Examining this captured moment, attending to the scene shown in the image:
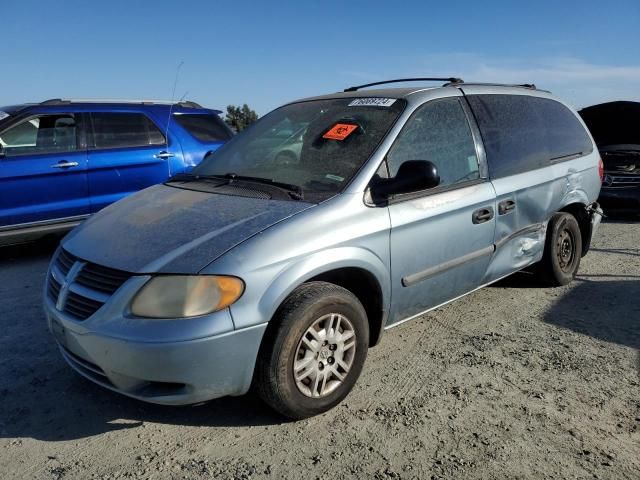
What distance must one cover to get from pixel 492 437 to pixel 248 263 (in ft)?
4.71

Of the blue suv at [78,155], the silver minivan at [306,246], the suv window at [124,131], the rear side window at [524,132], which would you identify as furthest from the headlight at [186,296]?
the suv window at [124,131]

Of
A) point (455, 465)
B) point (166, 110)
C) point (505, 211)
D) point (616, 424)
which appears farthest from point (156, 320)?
point (166, 110)

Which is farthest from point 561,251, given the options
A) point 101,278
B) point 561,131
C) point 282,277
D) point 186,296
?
point 101,278

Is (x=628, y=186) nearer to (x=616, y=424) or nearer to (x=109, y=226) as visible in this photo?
(x=616, y=424)

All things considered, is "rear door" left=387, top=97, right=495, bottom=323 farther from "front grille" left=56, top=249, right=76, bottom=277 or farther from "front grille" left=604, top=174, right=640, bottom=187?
"front grille" left=604, top=174, right=640, bottom=187

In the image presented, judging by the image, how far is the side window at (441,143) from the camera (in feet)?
11.5

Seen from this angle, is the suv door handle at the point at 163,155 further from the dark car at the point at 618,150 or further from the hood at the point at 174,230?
the dark car at the point at 618,150

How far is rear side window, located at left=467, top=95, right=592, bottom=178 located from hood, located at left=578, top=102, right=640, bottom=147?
3641 millimetres

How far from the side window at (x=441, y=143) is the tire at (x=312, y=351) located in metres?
0.93

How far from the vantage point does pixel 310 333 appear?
9.39 feet

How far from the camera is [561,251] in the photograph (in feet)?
16.1

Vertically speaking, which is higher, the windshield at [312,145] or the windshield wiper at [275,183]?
the windshield at [312,145]

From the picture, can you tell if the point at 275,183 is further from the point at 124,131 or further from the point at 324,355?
the point at 124,131

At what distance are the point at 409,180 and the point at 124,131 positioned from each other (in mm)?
4511
